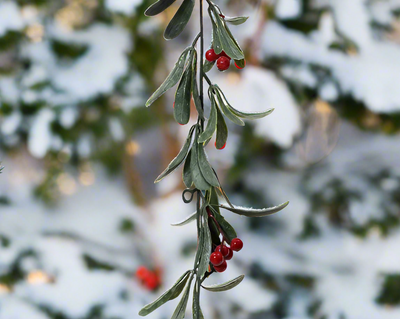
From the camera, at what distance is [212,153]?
3.55 feet

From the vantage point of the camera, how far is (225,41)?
170 millimetres

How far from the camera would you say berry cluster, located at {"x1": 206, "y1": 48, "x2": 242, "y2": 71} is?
7.0 inches

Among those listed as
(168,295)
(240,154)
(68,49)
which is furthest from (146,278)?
(168,295)

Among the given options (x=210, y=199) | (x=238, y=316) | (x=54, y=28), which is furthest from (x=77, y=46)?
(x=210, y=199)

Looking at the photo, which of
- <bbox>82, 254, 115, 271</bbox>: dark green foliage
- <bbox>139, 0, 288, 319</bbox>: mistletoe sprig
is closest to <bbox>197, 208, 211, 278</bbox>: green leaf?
<bbox>139, 0, 288, 319</bbox>: mistletoe sprig

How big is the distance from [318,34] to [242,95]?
10.6 inches

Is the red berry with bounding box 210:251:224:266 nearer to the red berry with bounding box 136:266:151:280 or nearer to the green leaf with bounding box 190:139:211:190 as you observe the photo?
the green leaf with bounding box 190:139:211:190

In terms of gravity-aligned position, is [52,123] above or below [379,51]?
below

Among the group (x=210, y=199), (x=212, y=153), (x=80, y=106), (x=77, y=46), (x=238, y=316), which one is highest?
(x=210, y=199)

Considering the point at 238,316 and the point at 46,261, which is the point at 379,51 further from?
the point at 46,261

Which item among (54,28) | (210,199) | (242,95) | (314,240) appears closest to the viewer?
(210,199)

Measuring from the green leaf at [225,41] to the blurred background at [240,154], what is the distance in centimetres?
72

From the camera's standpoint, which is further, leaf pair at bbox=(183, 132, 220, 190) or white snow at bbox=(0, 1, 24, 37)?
white snow at bbox=(0, 1, 24, 37)

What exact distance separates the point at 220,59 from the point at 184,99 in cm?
2
